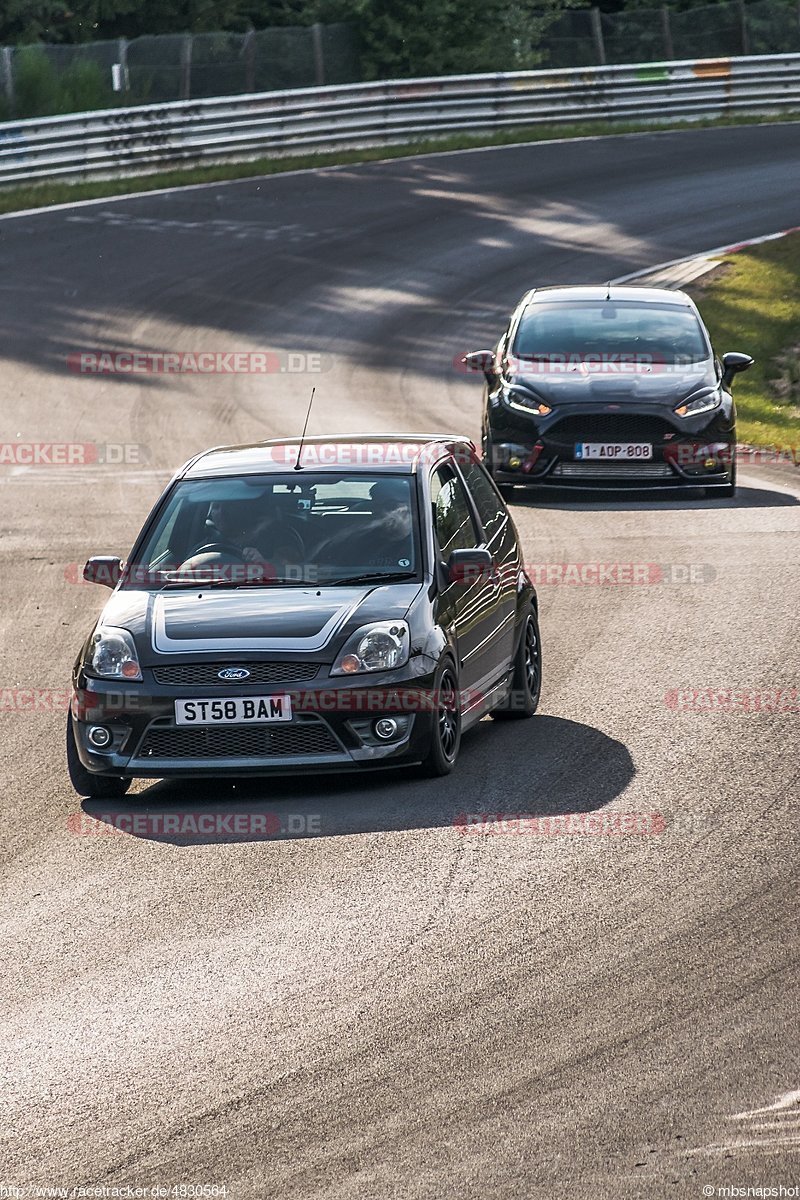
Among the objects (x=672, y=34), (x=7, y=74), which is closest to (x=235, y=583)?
(x=7, y=74)

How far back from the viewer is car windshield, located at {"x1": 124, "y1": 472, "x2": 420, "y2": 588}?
30.7ft

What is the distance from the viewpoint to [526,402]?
17656 mm

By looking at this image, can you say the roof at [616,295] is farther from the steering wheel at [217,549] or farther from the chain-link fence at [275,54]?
the chain-link fence at [275,54]

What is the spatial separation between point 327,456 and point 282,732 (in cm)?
203

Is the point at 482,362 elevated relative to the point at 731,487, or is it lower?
elevated

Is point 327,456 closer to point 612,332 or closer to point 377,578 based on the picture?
point 377,578

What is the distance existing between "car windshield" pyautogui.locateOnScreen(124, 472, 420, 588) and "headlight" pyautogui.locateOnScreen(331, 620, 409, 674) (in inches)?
22.0

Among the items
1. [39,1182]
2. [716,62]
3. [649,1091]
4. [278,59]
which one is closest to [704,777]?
[649,1091]

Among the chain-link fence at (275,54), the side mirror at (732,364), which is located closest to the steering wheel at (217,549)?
the side mirror at (732,364)

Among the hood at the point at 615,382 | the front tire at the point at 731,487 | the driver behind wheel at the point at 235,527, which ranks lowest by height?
the front tire at the point at 731,487

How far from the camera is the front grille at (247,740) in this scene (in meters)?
8.55

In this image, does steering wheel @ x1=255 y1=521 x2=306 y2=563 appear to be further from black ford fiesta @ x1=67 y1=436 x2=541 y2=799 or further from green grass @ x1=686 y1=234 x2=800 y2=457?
green grass @ x1=686 y1=234 x2=800 y2=457

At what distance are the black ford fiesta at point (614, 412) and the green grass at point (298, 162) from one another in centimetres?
1684

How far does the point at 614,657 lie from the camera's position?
11.4 metres
